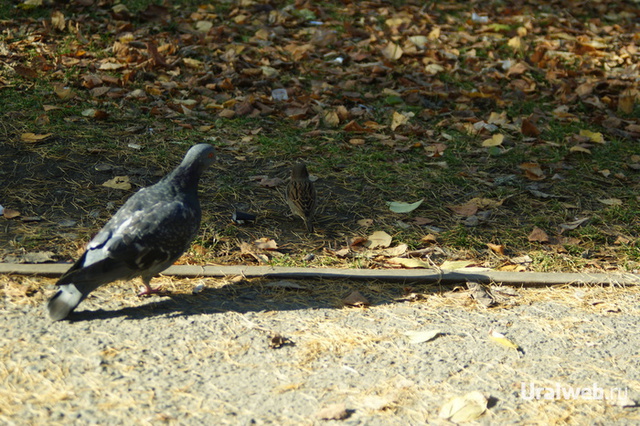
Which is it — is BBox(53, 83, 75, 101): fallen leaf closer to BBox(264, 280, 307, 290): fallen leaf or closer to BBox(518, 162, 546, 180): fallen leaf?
BBox(264, 280, 307, 290): fallen leaf

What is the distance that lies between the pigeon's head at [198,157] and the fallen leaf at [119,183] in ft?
3.75

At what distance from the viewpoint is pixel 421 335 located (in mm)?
3482

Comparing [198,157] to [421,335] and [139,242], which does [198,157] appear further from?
[421,335]

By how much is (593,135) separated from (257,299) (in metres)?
4.06

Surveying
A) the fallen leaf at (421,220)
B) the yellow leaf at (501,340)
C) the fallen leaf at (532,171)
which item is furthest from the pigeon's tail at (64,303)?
the fallen leaf at (532,171)

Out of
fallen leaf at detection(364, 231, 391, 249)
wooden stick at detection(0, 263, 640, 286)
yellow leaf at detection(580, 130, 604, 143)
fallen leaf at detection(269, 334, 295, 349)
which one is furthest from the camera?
yellow leaf at detection(580, 130, 604, 143)

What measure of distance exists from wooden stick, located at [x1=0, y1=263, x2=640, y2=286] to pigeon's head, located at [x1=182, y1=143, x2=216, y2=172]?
2.12 ft

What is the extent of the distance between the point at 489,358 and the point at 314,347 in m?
0.90

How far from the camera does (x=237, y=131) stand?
5.96 metres

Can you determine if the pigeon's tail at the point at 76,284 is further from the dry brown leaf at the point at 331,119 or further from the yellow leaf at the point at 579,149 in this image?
the yellow leaf at the point at 579,149

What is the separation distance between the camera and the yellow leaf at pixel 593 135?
619 centimetres

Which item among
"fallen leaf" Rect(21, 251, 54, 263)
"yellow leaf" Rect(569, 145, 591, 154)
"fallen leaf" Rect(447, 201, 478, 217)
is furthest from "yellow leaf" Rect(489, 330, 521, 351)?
"yellow leaf" Rect(569, 145, 591, 154)

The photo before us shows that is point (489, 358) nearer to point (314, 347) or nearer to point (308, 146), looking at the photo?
point (314, 347)

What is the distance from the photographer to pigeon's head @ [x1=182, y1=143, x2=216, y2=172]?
12.9ft
